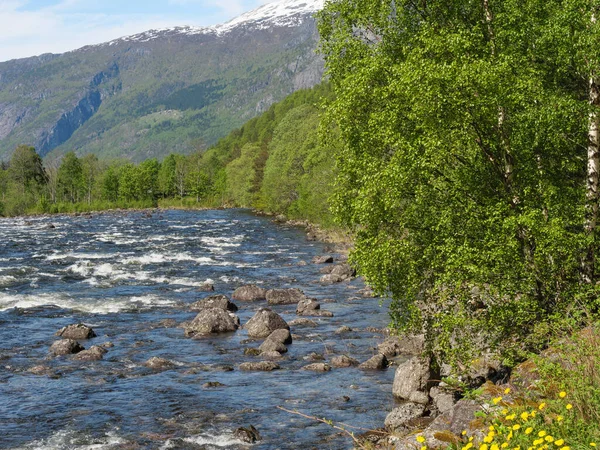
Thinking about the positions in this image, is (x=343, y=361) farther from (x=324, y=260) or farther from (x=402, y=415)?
(x=324, y=260)

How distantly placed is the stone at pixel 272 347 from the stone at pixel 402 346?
4576 mm

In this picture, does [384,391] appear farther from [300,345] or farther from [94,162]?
[94,162]

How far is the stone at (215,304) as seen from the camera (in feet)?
130

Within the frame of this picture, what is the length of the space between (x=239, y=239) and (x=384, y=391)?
57.1 metres

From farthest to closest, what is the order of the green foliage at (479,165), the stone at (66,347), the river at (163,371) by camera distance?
the stone at (66,347)
the river at (163,371)
the green foliage at (479,165)

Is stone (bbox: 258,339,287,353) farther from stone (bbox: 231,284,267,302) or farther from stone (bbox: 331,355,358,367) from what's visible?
stone (bbox: 231,284,267,302)

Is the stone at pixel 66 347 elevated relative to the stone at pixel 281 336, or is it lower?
elevated

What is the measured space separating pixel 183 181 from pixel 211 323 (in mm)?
163942

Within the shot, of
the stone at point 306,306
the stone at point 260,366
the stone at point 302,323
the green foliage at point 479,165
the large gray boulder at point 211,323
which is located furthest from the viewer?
the stone at point 306,306

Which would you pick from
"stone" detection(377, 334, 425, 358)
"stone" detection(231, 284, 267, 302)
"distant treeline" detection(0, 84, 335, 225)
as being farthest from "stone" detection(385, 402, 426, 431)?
"distant treeline" detection(0, 84, 335, 225)

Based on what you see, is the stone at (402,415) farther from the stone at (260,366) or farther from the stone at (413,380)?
the stone at (260,366)

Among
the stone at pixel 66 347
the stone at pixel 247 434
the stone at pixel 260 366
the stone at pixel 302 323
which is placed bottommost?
the stone at pixel 302 323

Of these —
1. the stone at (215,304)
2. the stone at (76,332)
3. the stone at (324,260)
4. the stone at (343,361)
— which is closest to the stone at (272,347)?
the stone at (343,361)

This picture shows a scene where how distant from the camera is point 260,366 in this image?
28.3 metres
